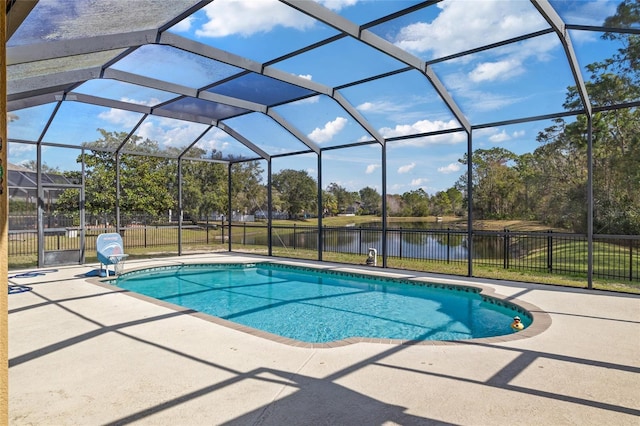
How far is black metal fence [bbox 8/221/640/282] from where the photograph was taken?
8562mm

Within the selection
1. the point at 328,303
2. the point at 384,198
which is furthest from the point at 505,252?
the point at 328,303

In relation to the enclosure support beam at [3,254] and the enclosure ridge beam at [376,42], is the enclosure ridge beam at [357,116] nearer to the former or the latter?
the enclosure ridge beam at [376,42]

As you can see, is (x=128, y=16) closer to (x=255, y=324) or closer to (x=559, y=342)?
(x=255, y=324)

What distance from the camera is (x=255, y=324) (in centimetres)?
569

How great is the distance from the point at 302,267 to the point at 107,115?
5561 millimetres

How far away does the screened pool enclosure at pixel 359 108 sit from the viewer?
489 cm

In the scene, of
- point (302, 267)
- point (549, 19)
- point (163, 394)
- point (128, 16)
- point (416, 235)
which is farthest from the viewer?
point (416, 235)

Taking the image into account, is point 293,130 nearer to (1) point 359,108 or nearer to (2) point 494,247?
(1) point 359,108

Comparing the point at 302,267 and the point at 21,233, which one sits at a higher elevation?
the point at 21,233

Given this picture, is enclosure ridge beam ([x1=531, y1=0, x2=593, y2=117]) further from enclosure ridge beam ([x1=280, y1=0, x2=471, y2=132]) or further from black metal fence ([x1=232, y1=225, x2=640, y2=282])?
black metal fence ([x1=232, y1=225, x2=640, y2=282])

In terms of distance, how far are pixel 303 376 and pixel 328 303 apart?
11.7ft

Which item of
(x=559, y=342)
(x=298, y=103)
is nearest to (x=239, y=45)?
(x=298, y=103)

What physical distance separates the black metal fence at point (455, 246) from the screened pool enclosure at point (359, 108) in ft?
0.20

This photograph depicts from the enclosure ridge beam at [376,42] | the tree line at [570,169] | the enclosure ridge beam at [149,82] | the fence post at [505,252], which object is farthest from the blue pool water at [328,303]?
the enclosure ridge beam at [149,82]
